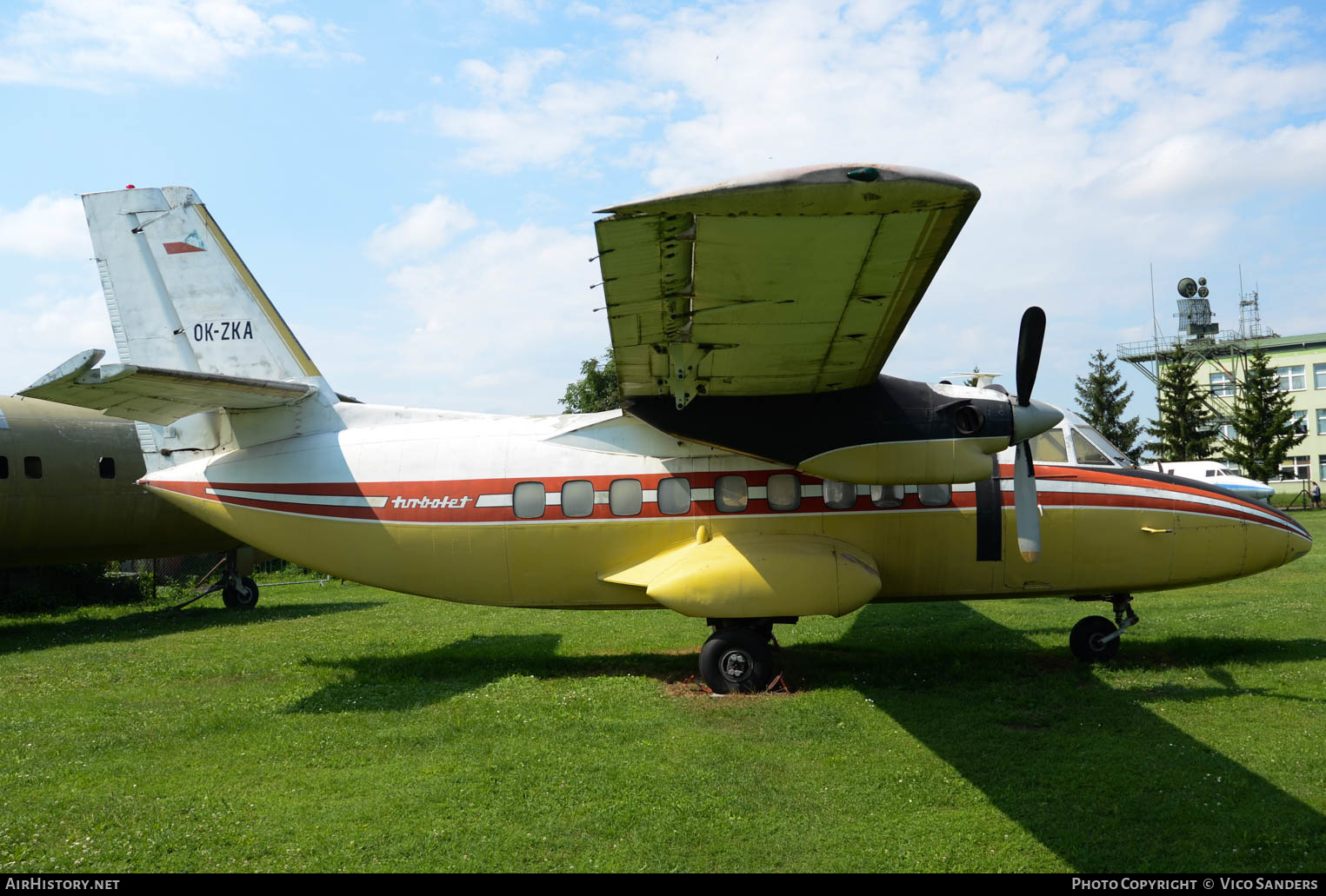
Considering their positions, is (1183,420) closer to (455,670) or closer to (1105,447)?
(1105,447)

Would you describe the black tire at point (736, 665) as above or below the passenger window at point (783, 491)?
below

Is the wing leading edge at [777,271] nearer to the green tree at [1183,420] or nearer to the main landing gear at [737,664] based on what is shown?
the main landing gear at [737,664]

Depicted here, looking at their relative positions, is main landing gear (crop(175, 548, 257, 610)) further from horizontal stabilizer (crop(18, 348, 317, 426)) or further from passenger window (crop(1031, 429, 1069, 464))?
passenger window (crop(1031, 429, 1069, 464))

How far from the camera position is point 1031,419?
9.48 m

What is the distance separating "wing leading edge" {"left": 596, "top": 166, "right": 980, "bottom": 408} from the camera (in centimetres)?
531

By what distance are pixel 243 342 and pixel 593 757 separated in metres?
8.29

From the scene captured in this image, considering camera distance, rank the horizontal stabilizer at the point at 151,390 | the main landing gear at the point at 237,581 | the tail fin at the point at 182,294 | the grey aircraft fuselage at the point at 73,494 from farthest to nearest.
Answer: the main landing gear at the point at 237,581
the grey aircraft fuselage at the point at 73,494
the tail fin at the point at 182,294
the horizontal stabilizer at the point at 151,390

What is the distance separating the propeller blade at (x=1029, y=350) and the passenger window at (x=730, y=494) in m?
3.35

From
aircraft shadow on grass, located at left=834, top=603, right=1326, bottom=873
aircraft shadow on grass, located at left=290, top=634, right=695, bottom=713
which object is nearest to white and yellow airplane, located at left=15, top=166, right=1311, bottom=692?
aircraft shadow on grass, located at left=290, top=634, right=695, bottom=713

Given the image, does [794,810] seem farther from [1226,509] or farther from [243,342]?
[243,342]

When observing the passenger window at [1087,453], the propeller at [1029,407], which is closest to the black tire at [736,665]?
the propeller at [1029,407]

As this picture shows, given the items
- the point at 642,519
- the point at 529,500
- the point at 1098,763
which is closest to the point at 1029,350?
the point at 1098,763

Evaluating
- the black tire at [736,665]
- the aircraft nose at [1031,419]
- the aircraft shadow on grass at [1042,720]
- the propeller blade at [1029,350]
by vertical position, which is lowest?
the aircraft shadow on grass at [1042,720]

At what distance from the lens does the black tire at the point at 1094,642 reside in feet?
36.6
